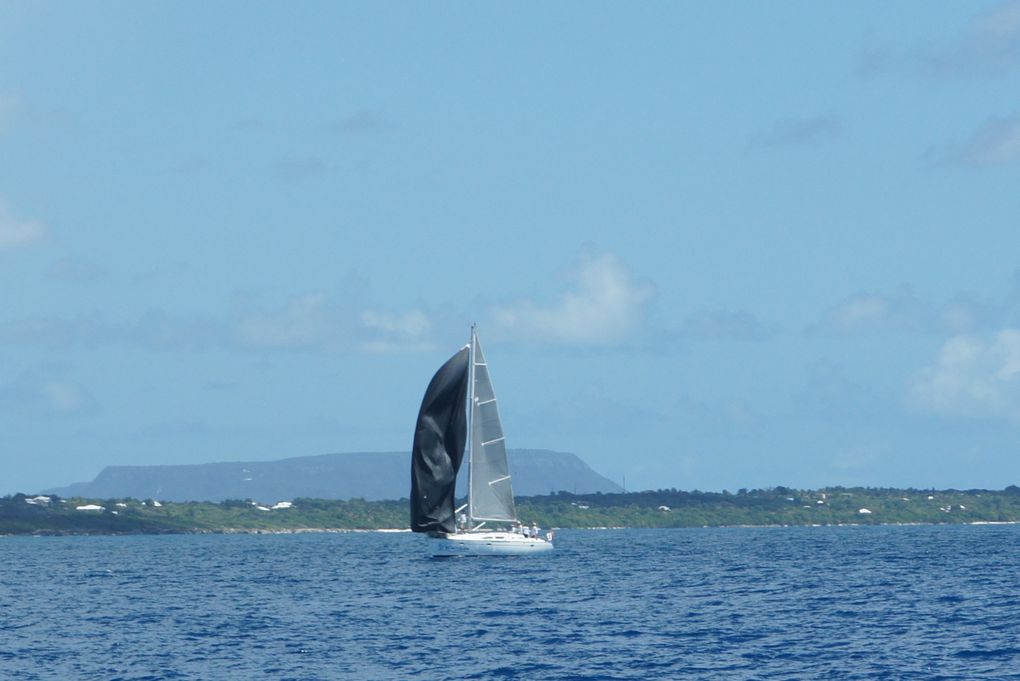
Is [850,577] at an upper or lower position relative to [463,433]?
lower

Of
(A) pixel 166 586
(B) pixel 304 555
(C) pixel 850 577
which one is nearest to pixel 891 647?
(C) pixel 850 577

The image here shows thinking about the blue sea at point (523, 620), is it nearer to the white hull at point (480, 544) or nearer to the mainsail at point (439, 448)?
the white hull at point (480, 544)

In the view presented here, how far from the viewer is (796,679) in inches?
2288

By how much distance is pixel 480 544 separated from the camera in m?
130

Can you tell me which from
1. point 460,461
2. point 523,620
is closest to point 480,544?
point 460,461

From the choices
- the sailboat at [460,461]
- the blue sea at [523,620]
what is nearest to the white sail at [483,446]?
the sailboat at [460,461]

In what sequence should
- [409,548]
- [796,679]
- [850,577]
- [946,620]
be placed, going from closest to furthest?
[796,679] < [946,620] < [850,577] < [409,548]

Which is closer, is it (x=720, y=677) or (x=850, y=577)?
(x=720, y=677)

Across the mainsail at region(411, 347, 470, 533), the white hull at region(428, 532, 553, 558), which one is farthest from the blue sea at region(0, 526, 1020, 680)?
the mainsail at region(411, 347, 470, 533)

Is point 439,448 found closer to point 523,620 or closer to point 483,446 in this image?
point 483,446

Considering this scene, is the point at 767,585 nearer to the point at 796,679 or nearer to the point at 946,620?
the point at 946,620

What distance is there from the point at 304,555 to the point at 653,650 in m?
105

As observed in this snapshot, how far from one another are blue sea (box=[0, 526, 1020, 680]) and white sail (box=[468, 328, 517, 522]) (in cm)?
554

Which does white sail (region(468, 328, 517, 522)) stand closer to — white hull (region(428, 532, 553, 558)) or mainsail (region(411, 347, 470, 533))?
mainsail (region(411, 347, 470, 533))
